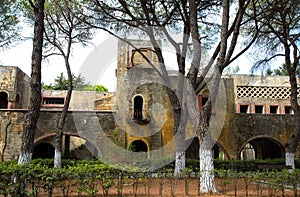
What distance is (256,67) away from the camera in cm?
1189

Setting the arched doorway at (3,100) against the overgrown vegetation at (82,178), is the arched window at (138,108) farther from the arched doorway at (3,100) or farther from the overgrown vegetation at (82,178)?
the arched doorway at (3,100)

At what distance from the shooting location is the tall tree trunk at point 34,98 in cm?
643

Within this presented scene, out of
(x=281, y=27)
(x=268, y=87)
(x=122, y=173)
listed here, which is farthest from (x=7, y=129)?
(x=268, y=87)

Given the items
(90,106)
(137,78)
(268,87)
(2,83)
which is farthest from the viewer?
(90,106)

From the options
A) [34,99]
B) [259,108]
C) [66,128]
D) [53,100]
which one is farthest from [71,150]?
[259,108]

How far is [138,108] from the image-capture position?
1439 cm

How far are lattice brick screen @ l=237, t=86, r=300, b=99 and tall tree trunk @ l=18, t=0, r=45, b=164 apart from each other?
14.9 meters

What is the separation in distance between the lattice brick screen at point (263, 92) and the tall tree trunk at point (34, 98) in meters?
14.9

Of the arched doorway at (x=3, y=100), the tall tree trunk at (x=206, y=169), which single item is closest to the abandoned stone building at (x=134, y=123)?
the arched doorway at (x=3, y=100)

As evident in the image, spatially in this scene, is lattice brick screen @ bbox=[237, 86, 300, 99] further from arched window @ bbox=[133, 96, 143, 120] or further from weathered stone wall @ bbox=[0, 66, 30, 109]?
weathered stone wall @ bbox=[0, 66, 30, 109]

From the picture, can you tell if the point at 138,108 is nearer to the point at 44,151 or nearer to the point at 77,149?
the point at 77,149

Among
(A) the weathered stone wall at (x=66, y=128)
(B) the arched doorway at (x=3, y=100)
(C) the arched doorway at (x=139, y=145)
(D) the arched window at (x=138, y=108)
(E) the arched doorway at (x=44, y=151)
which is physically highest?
(B) the arched doorway at (x=3, y=100)

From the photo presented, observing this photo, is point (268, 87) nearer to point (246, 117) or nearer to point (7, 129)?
point (246, 117)

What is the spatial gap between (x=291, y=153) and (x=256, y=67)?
340cm
